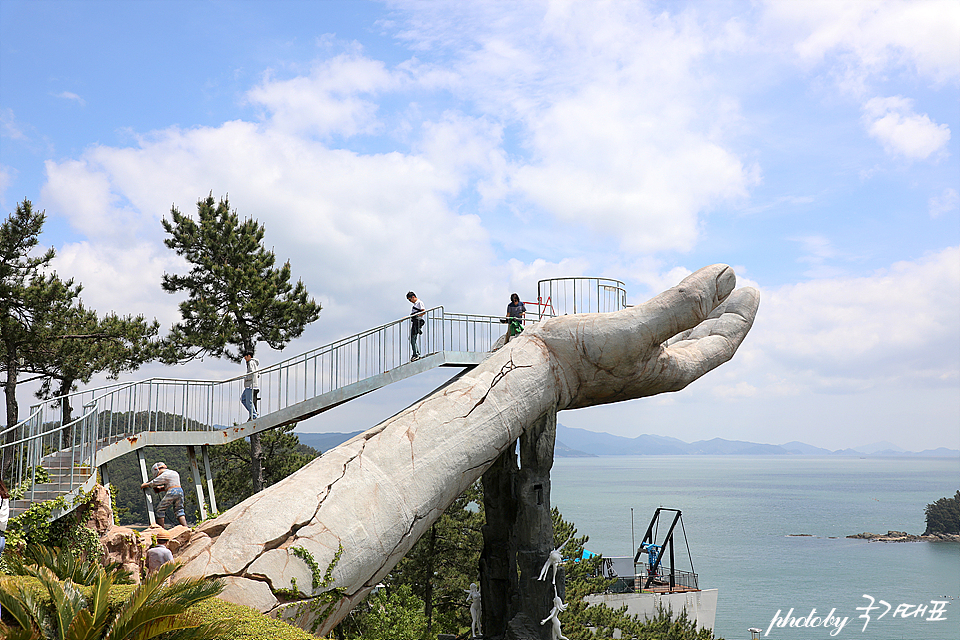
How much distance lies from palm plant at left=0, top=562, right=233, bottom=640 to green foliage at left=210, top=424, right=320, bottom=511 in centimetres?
1746

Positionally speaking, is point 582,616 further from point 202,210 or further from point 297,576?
point 202,210

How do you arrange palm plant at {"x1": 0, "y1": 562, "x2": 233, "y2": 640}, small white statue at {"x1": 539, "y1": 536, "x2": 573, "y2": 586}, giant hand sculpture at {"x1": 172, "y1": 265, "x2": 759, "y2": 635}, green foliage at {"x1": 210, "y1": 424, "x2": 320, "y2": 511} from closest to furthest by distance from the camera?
palm plant at {"x1": 0, "y1": 562, "x2": 233, "y2": 640} < giant hand sculpture at {"x1": 172, "y1": 265, "x2": 759, "y2": 635} < small white statue at {"x1": 539, "y1": 536, "x2": 573, "y2": 586} < green foliage at {"x1": 210, "y1": 424, "x2": 320, "y2": 511}

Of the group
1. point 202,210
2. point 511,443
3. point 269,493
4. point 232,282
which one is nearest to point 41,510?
point 269,493

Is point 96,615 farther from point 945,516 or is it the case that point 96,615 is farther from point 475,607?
point 945,516

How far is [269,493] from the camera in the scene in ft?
28.3

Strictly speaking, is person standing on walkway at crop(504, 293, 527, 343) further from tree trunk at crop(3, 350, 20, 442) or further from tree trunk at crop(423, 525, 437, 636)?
tree trunk at crop(3, 350, 20, 442)

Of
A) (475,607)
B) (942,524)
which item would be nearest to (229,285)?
(475,607)

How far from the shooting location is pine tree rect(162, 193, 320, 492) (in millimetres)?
21125

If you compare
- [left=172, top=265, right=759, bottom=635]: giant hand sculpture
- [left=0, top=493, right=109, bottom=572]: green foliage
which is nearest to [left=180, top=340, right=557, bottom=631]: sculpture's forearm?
[left=172, top=265, right=759, bottom=635]: giant hand sculpture

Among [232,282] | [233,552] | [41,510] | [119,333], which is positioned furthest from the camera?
[232,282]

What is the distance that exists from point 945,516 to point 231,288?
110m

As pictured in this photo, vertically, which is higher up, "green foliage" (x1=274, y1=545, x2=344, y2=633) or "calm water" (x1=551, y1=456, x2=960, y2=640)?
"green foliage" (x1=274, y1=545, x2=344, y2=633)

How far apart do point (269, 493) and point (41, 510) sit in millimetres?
4551

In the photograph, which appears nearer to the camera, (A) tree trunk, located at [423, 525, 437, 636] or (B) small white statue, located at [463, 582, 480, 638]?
(B) small white statue, located at [463, 582, 480, 638]
